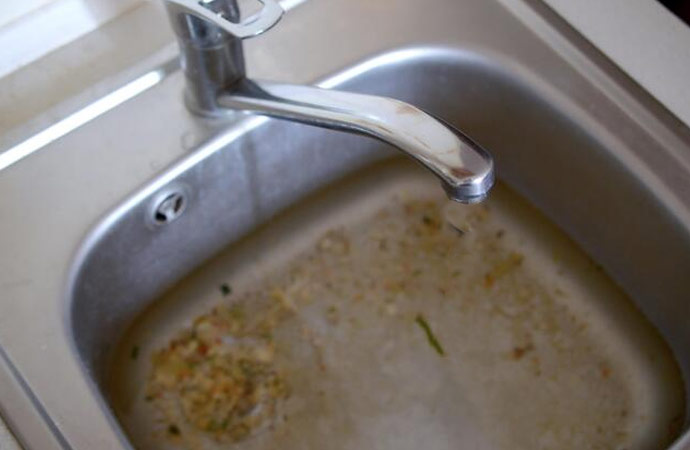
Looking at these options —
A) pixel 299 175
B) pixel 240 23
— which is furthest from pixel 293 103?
pixel 299 175

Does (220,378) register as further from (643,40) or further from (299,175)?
(643,40)

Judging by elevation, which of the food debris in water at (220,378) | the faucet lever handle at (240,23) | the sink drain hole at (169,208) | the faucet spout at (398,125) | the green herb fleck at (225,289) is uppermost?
the faucet lever handle at (240,23)

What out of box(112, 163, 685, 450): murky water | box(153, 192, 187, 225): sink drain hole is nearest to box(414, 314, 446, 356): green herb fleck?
box(112, 163, 685, 450): murky water

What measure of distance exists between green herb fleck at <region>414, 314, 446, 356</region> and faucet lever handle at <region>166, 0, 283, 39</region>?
14.0 inches

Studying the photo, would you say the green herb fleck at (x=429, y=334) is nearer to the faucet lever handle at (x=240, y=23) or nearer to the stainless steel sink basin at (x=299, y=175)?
the stainless steel sink basin at (x=299, y=175)

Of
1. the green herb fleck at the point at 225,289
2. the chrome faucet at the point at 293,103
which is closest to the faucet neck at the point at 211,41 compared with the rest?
the chrome faucet at the point at 293,103

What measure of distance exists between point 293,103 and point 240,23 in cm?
8

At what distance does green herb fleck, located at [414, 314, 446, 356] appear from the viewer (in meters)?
0.77

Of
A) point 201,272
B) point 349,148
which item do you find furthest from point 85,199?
point 349,148

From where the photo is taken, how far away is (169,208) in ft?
2.29

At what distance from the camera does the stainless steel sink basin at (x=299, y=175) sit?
624mm

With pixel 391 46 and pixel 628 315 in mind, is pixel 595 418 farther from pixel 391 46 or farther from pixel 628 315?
pixel 391 46

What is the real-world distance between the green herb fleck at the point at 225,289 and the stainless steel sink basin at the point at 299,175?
0.03m

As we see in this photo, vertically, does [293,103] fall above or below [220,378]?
above
